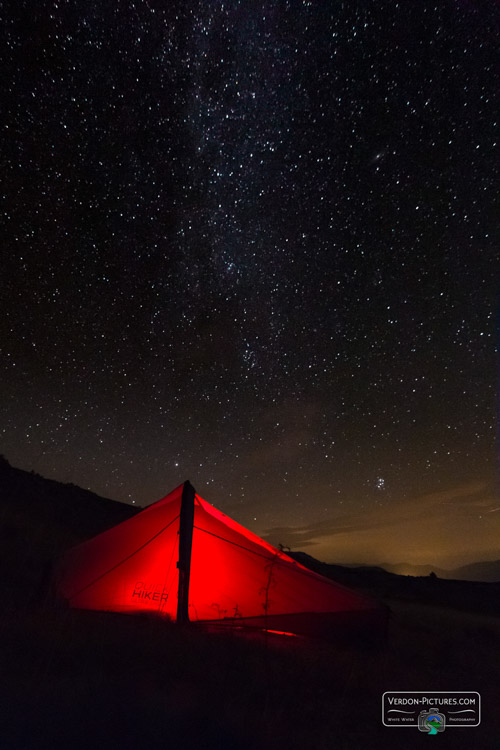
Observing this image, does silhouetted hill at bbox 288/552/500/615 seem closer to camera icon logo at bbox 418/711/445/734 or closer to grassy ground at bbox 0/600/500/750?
grassy ground at bbox 0/600/500/750

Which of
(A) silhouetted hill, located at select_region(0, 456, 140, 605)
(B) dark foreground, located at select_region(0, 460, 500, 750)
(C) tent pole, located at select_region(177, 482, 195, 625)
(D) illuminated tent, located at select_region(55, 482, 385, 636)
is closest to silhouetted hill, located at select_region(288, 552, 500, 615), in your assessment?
(A) silhouetted hill, located at select_region(0, 456, 140, 605)

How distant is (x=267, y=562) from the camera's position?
23.9 feet

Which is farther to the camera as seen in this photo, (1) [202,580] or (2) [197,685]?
(1) [202,580]

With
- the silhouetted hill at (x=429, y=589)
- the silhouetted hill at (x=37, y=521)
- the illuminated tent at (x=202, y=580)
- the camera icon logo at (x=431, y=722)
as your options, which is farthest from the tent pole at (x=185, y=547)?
the silhouetted hill at (x=429, y=589)

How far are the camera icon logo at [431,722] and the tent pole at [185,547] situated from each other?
319cm

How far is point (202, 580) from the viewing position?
22.4 feet

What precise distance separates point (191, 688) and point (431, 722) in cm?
215

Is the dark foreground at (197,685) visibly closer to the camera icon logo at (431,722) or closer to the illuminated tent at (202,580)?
the camera icon logo at (431,722)

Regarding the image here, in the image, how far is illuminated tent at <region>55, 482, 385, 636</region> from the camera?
651cm

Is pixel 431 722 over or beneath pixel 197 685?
beneath

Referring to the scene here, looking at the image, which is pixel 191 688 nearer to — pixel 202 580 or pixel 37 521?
pixel 202 580

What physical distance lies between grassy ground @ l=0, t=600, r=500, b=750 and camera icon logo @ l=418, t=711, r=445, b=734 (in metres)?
0.08

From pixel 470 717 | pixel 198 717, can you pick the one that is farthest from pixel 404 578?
pixel 198 717

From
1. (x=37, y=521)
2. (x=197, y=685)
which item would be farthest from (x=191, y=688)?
(x=37, y=521)
